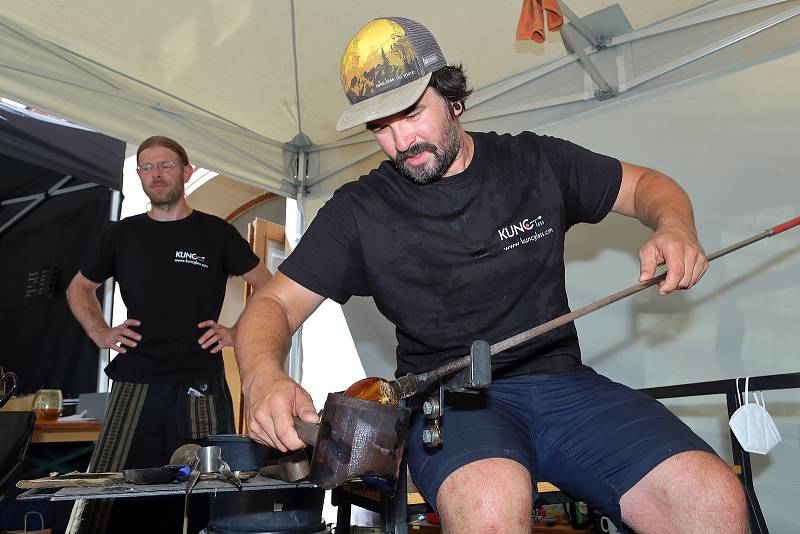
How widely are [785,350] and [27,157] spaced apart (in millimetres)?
4479

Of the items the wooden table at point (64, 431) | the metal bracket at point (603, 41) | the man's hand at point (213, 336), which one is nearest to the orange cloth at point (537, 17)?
the metal bracket at point (603, 41)

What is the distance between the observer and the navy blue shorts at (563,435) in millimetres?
1469

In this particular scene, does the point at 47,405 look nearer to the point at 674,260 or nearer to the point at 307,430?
the point at 307,430

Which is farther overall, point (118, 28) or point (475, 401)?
point (118, 28)

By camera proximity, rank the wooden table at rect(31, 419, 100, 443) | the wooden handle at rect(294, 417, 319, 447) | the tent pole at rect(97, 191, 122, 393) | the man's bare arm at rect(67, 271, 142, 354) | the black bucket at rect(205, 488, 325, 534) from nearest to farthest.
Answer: the wooden handle at rect(294, 417, 319, 447) < the black bucket at rect(205, 488, 325, 534) < the man's bare arm at rect(67, 271, 142, 354) < the wooden table at rect(31, 419, 100, 443) < the tent pole at rect(97, 191, 122, 393)

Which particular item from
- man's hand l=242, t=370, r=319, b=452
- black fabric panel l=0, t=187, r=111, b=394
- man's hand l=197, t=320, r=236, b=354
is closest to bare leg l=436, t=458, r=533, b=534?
man's hand l=242, t=370, r=319, b=452

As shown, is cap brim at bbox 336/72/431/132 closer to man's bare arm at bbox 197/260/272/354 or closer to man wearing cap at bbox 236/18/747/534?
man wearing cap at bbox 236/18/747/534

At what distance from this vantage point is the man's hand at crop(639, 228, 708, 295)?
60.1 inches

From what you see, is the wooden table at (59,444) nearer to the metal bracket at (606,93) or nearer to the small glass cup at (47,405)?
the small glass cup at (47,405)

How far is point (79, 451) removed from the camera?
4.42m

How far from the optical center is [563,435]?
1.61m

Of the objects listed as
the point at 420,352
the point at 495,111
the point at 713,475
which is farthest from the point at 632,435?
the point at 495,111

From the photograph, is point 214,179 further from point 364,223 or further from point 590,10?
point 364,223

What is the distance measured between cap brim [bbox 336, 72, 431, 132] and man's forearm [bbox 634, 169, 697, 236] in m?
0.65
